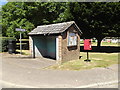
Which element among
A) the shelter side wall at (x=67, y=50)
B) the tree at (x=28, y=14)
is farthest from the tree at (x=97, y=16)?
the shelter side wall at (x=67, y=50)

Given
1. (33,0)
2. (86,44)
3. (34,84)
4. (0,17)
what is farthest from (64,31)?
(0,17)

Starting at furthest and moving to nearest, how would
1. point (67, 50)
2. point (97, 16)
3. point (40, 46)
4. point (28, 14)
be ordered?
point (28, 14) < point (97, 16) < point (40, 46) < point (67, 50)

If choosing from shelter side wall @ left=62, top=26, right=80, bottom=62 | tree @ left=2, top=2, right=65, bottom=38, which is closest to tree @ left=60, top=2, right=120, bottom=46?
tree @ left=2, top=2, right=65, bottom=38

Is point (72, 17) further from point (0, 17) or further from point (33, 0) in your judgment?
point (0, 17)

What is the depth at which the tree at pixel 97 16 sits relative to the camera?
1639cm

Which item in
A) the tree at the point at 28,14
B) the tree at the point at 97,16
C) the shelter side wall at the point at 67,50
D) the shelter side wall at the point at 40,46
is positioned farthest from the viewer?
the tree at the point at 28,14

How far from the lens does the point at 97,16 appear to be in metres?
17.2

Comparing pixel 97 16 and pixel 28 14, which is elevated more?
pixel 28 14

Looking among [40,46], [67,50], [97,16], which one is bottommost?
[67,50]

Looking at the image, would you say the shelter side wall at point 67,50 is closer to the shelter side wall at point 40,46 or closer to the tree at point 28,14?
the shelter side wall at point 40,46

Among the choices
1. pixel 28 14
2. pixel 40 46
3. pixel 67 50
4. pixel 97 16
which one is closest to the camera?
pixel 67 50

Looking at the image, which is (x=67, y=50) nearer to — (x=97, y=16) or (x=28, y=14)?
(x=97, y=16)

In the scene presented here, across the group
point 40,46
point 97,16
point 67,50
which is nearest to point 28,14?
point 40,46

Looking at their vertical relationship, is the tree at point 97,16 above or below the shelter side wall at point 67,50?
above
